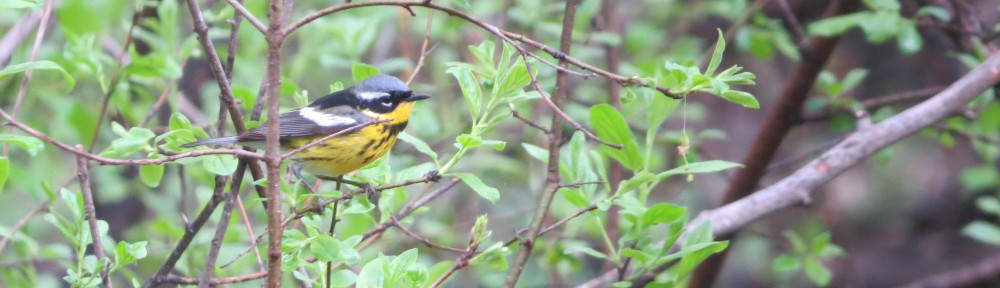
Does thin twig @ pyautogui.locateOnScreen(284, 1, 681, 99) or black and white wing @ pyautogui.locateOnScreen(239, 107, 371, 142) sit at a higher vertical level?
thin twig @ pyautogui.locateOnScreen(284, 1, 681, 99)

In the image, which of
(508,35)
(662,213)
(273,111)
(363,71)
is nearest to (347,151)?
(363,71)

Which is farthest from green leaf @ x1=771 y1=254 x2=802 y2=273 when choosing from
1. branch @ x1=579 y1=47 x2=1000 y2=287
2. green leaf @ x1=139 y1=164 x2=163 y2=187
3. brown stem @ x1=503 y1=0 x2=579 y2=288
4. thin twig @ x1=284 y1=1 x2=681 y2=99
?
green leaf @ x1=139 y1=164 x2=163 y2=187

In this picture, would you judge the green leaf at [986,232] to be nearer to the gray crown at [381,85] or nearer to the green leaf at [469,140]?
the gray crown at [381,85]

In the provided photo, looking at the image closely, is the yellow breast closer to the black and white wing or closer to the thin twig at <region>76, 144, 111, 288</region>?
the black and white wing

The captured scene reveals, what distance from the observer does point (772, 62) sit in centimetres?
694

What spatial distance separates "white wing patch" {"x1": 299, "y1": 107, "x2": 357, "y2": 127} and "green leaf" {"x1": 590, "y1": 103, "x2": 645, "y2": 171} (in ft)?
3.15

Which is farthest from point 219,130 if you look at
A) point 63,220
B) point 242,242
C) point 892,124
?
point 892,124

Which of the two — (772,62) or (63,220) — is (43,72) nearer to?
(63,220)

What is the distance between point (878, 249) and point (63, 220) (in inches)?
225

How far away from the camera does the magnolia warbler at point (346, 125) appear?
121 inches

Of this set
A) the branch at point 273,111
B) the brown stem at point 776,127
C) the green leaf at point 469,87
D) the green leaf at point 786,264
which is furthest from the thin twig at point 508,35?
the brown stem at point 776,127

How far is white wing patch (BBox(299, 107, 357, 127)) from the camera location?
312 cm

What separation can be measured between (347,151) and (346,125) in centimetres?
13

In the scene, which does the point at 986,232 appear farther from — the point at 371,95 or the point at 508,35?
the point at 508,35
